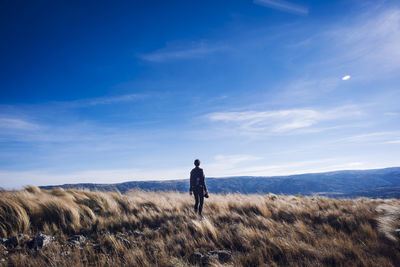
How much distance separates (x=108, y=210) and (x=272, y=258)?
604 centimetres

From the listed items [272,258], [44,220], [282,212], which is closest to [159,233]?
[272,258]

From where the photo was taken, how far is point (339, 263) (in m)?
3.62

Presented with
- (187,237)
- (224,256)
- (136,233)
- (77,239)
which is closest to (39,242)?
(77,239)

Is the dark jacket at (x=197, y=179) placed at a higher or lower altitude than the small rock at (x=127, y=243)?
higher

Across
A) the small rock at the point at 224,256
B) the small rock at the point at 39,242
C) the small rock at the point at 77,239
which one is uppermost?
the small rock at the point at 39,242

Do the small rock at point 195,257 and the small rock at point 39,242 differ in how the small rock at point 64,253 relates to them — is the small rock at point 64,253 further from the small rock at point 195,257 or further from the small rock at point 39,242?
the small rock at point 195,257

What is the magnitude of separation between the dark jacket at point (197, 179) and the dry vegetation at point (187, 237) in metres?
1.26

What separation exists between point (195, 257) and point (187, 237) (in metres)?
1.10

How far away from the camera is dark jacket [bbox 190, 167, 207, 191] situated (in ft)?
27.4

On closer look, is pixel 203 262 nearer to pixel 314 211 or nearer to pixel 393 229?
pixel 393 229

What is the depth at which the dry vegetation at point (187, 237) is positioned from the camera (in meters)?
3.79

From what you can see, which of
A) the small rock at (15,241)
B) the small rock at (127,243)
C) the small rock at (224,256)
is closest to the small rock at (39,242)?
the small rock at (15,241)

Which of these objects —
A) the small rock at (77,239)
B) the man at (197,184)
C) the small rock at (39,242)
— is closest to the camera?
the small rock at (39,242)

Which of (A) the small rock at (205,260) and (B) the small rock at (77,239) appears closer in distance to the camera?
(A) the small rock at (205,260)
